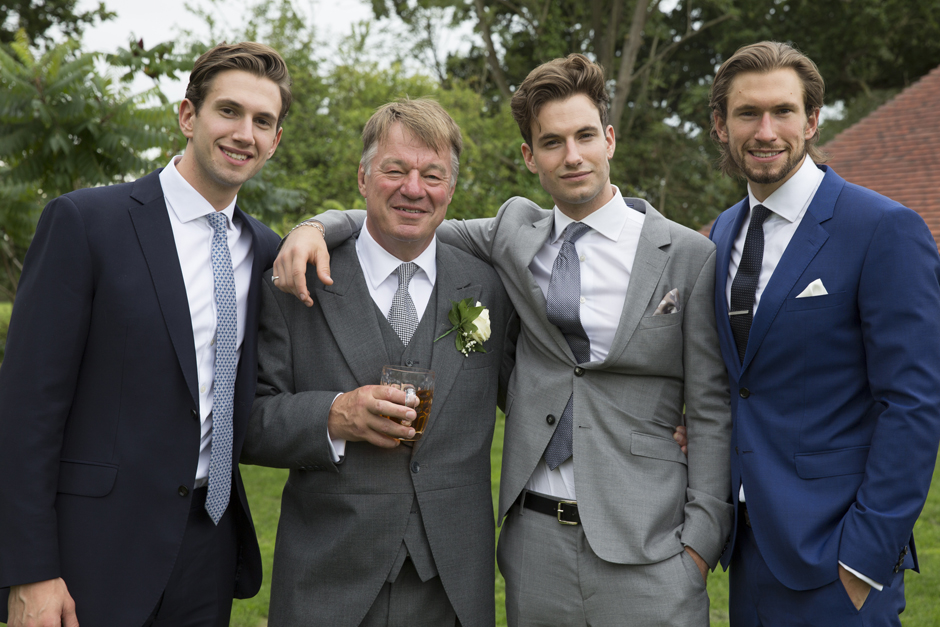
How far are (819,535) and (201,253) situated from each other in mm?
2616

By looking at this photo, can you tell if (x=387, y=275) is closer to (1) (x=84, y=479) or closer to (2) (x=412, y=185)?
(2) (x=412, y=185)

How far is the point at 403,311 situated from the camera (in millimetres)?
3270

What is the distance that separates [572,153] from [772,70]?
34.7 inches

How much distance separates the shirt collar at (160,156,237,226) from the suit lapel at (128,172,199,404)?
10cm

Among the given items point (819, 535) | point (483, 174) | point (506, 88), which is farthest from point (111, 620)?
point (506, 88)

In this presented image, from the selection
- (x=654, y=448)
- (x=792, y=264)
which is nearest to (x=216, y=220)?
(x=654, y=448)

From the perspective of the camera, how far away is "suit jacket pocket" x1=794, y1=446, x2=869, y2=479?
293 centimetres

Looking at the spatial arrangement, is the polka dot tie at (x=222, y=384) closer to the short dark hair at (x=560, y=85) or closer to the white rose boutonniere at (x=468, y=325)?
the white rose boutonniere at (x=468, y=325)

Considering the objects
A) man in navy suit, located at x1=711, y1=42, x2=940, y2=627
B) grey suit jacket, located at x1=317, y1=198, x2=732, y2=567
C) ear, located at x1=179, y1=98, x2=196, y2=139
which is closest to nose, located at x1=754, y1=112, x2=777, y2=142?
man in navy suit, located at x1=711, y1=42, x2=940, y2=627

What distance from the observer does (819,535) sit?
291cm

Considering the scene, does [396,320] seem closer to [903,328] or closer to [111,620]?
[111,620]

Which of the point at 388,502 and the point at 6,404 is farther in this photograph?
the point at 388,502

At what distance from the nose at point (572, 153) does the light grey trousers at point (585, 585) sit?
1.51 m

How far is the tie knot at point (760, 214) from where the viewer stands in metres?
3.26
